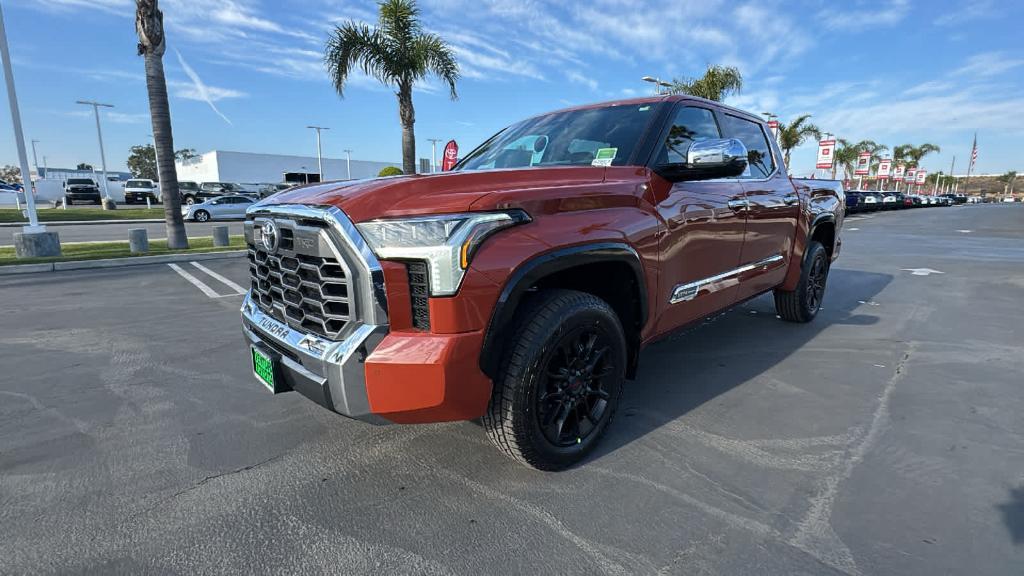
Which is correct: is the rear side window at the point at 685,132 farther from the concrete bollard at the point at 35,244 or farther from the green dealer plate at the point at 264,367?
the concrete bollard at the point at 35,244

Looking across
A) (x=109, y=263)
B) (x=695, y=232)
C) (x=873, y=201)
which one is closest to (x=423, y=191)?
(x=695, y=232)

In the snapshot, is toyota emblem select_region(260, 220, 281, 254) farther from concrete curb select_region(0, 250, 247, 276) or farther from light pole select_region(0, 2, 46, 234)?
light pole select_region(0, 2, 46, 234)

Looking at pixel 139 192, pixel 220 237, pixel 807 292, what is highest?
pixel 139 192

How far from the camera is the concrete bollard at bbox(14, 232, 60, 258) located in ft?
31.2

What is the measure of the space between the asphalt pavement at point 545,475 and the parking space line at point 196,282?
253 centimetres


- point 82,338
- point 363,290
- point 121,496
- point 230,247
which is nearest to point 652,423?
point 363,290

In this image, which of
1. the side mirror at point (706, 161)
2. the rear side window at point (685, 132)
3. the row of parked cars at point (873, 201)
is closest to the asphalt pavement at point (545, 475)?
the side mirror at point (706, 161)

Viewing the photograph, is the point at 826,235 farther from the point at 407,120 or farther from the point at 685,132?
the point at 407,120

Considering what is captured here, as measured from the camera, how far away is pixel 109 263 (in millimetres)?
9359

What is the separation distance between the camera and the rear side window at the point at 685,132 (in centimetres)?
309

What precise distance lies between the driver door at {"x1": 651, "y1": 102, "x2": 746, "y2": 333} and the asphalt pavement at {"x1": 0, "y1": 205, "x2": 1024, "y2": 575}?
0.65 meters

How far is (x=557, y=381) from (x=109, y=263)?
33.3ft

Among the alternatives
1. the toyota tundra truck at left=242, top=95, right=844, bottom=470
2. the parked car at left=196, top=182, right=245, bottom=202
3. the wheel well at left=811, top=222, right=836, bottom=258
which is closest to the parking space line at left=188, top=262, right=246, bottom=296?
the toyota tundra truck at left=242, top=95, right=844, bottom=470

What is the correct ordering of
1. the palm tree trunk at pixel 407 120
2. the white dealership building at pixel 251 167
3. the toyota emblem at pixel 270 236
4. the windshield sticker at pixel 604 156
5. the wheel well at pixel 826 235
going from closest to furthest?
the toyota emblem at pixel 270 236, the windshield sticker at pixel 604 156, the wheel well at pixel 826 235, the palm tree trunk at pixel 407 120, the white dealership building at pixel 251 167
